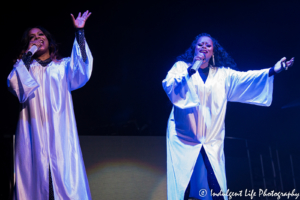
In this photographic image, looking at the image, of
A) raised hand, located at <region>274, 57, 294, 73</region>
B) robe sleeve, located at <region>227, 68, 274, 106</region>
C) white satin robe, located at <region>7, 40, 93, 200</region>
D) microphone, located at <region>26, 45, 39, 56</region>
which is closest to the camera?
white satin robe, located at <region>7, 40, 93, 200</region>

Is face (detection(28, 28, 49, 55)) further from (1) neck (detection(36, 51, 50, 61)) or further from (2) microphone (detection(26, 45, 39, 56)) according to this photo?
(2) microphone (detection(26, 45, 39, 56))

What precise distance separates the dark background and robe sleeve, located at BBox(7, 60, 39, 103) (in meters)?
1.32

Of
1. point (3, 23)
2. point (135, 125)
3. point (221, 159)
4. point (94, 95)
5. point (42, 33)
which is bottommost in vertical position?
point (221, 159)

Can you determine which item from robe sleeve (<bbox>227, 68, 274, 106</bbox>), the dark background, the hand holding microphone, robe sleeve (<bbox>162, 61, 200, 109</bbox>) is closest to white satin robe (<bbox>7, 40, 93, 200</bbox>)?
robe sleeve (<bbox>162, 61, 200, 109</bbox>)

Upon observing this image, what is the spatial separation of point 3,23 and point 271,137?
148 inches

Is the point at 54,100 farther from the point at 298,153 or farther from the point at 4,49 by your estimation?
the point at 298,153

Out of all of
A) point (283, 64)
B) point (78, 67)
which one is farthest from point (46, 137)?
point (283, 64)

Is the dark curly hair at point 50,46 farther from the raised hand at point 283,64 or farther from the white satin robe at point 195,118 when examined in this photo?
the raised hand at point 283,64

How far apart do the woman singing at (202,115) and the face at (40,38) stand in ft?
3.55

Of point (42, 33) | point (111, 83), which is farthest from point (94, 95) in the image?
point (42, 33)

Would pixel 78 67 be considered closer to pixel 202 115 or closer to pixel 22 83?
pixel 22 83

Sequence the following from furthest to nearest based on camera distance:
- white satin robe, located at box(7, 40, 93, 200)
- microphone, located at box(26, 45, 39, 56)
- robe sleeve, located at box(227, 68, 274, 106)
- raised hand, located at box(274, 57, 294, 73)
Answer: robe sleeve, located at box(227, 68, 274, 106) → raised hand, located at box(274, 57, 294, 73) → microphone, located at box(26, 45, 39, 56) → white satin robe, located at box(7, 40, 93, 200)

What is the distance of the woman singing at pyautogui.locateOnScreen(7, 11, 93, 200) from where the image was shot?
87.5 inches

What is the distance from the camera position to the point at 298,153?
3.95 m
